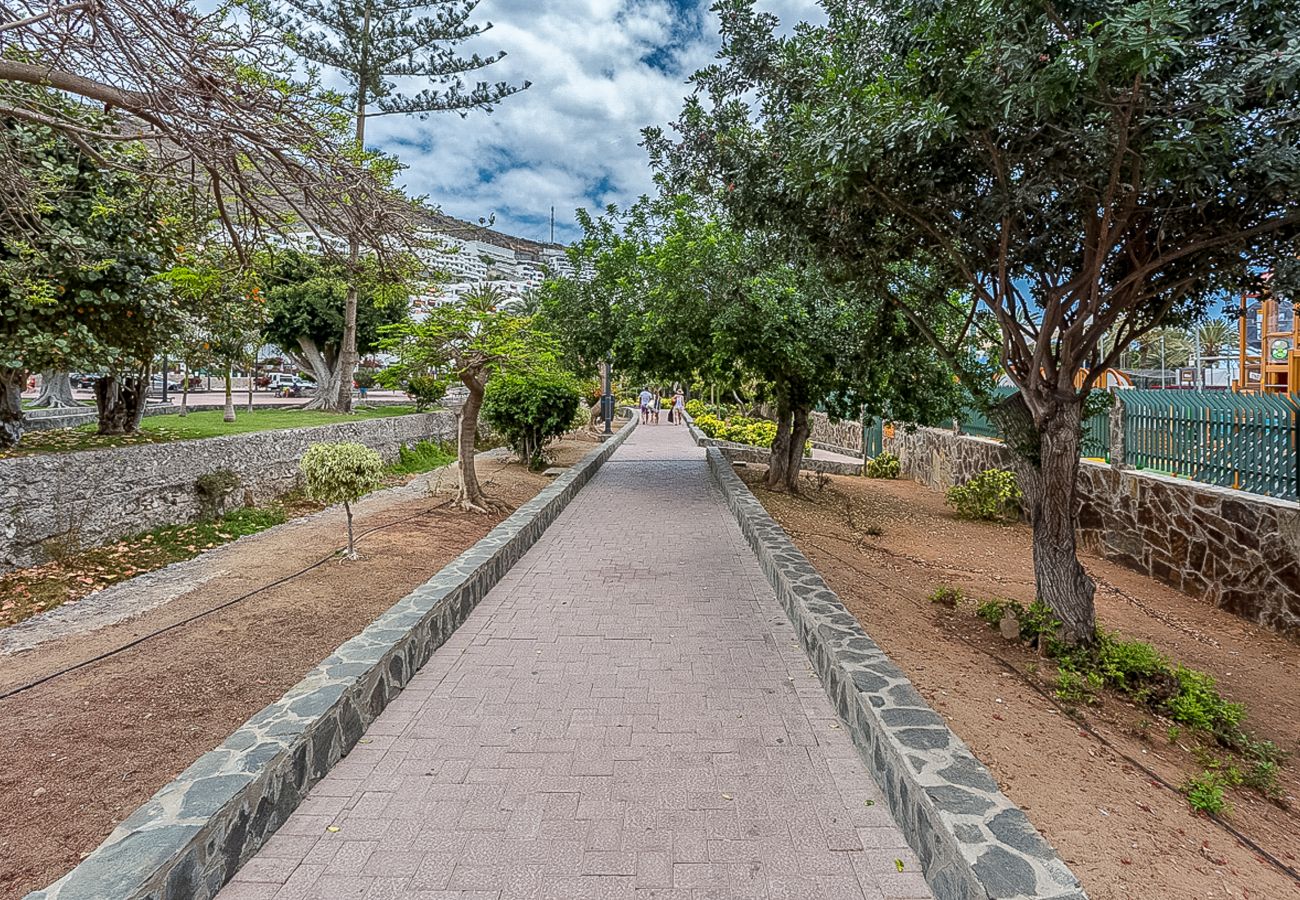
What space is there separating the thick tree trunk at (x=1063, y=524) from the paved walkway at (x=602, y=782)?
2095mm

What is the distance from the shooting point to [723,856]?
278 cm

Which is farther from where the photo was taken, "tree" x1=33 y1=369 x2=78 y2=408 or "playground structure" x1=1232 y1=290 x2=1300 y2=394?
"tree" x1=33 y1=369 x2=78 y2=408

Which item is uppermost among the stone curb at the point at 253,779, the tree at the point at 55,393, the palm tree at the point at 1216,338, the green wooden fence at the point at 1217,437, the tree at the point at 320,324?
the palm tree at the point at 1216,338

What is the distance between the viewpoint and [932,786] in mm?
2787

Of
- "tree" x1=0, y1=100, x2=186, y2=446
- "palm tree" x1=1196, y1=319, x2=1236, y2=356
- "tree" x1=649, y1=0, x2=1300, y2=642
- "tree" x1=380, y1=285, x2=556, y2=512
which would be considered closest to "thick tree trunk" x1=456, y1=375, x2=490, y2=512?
"tree" x1=380, y1=285, x2=556, y2=512

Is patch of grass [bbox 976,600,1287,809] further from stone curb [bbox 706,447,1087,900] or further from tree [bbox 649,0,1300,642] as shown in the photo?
stone curb [bbox 706,447,1087,900]

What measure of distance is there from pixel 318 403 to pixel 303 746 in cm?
2361

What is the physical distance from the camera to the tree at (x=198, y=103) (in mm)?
4688

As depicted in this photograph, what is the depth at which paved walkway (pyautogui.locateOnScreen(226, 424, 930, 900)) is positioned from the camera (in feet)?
8.72

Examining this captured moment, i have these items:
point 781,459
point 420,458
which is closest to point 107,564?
point 420,458

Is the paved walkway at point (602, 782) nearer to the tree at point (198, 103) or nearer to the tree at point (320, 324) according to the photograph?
the tree at point (198, 103)

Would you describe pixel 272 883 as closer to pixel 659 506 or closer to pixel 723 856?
pixel 723 856

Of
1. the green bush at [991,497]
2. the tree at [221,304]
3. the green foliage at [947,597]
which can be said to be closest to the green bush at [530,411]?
the tree at [221,304]

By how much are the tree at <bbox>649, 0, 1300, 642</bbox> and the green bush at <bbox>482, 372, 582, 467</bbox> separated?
874 cm
